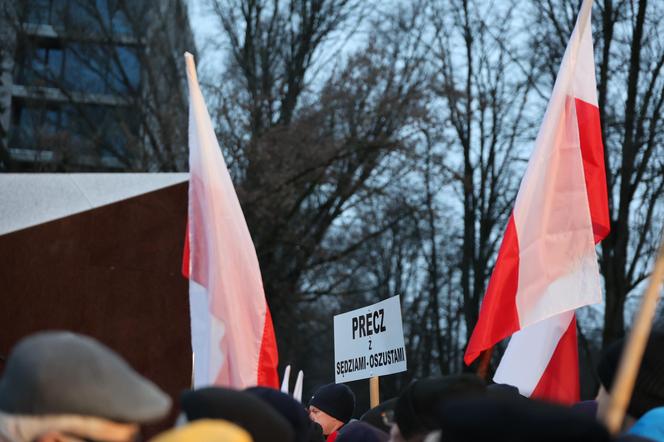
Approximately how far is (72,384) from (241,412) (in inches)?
22.7

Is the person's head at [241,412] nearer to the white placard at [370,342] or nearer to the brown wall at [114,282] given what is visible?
the white placard at [370,342]

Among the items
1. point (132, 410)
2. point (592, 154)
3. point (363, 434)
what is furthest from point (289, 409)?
point (592, 154)

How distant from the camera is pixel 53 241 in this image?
8289mm

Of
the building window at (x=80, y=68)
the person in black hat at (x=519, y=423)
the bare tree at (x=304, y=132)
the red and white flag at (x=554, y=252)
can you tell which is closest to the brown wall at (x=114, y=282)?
the red and white flag at (x=554, y=252)

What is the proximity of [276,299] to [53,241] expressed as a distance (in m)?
14.1

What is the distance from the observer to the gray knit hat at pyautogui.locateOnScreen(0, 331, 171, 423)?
244cm

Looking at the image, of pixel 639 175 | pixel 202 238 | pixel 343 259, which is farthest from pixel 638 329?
pixel 343 259

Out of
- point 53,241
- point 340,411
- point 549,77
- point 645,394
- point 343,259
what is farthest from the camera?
point 343,259

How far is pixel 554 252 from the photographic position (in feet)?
19.6

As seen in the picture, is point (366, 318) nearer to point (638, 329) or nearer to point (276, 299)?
point (638, 329)

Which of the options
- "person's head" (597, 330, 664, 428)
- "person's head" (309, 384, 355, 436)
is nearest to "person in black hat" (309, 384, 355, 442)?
"person's head" (309, 384, 355, 436)

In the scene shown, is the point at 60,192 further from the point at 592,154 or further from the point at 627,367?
the point at 627,367

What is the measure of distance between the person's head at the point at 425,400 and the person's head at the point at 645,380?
43 centimetres

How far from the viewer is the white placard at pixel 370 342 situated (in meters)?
7.18
